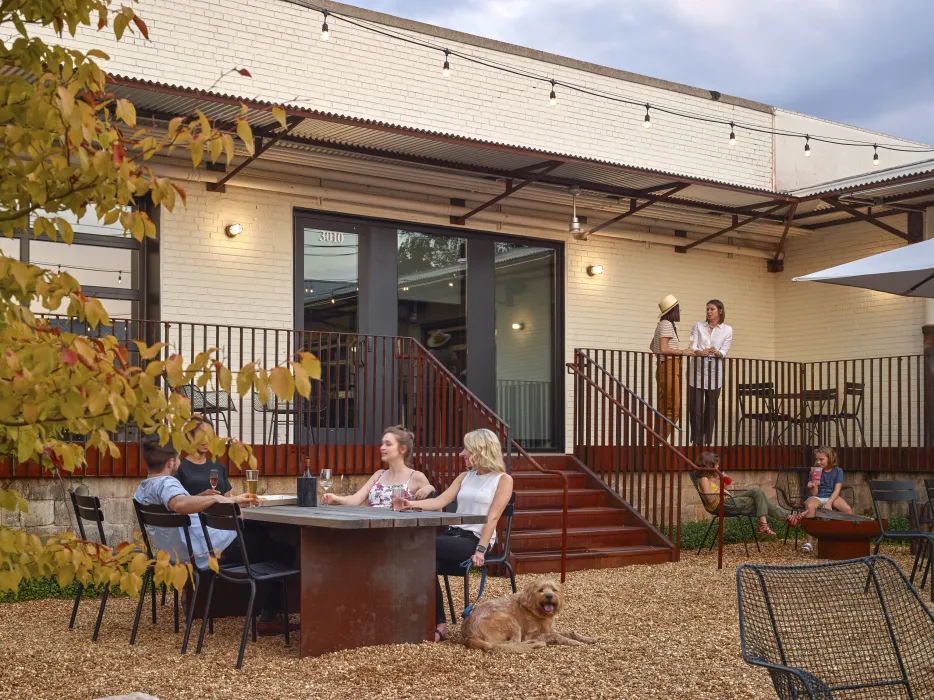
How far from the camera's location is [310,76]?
11.8 metres

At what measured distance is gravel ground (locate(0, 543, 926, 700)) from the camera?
209 inches

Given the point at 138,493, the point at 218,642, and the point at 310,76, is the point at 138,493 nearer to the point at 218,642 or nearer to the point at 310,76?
the point at 218,642

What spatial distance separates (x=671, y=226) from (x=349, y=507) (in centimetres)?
861

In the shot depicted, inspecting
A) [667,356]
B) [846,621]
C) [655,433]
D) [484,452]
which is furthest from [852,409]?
[846,621]

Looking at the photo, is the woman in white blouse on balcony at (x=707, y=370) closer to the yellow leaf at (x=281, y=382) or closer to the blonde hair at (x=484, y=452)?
the blonde hair at (x=484, y=452)

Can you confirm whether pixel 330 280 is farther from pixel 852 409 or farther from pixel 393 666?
pixel 393 666

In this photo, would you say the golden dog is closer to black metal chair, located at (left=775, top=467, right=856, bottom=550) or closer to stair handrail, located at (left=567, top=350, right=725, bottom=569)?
stair handrail, located at (left=567, top=350, right=725, bottom=569)

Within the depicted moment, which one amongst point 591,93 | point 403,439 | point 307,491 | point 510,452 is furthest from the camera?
point 591,93

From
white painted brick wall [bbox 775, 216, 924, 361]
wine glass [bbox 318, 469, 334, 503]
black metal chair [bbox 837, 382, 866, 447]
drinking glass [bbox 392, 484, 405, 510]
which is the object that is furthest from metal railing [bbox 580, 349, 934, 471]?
drinking glass [bbox 392, 484, 405, 510]

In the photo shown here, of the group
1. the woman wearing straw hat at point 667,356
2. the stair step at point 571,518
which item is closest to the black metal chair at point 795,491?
the woman wearing straw hat at point 667,356

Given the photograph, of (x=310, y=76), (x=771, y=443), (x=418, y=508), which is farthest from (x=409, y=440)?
(x=771, y=443)

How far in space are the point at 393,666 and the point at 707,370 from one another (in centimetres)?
781

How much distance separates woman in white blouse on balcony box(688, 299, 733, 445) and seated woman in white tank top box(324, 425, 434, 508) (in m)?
5.78

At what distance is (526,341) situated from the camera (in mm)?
13422
